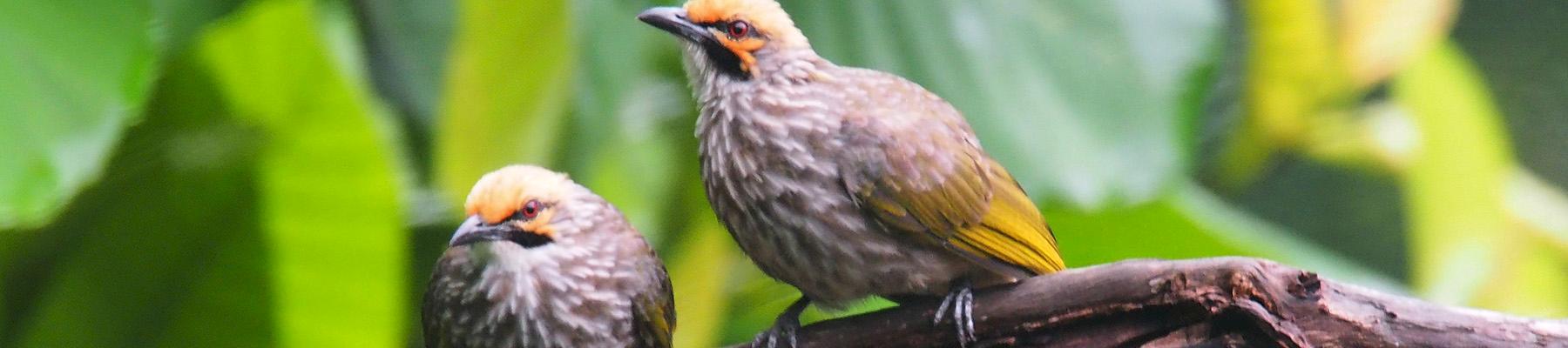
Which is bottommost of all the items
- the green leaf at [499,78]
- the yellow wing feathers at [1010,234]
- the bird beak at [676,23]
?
the yellow wing feathers at [1010,234]

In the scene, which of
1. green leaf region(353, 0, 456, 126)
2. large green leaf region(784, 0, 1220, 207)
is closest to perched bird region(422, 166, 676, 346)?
large green leaf region(784, 0, 1220, 207)

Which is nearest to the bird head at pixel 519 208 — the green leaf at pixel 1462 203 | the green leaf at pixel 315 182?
the green leaf at pixel 315 182

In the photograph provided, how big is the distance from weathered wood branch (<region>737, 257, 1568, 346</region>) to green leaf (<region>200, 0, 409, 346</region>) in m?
0.79

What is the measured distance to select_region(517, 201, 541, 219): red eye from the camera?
1.16 m

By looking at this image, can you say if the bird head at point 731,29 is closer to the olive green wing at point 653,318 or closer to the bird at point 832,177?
the bird at point 832,177

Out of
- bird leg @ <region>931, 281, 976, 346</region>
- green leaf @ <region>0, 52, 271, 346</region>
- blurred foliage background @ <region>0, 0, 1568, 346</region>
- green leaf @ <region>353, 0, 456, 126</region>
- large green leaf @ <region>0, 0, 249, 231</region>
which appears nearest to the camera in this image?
bird leg @ <region>931, 281, 976, 346</region>

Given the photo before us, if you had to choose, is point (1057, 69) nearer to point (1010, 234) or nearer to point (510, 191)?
point (1010, 234)

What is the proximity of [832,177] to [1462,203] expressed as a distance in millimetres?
1754

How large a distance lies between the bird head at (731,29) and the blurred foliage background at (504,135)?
41 cm

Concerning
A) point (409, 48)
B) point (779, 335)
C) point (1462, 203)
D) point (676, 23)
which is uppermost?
point (409, 48)

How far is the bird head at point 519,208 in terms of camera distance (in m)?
1.12

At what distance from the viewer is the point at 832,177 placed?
1154mm

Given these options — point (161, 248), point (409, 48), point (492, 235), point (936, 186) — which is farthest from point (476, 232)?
point (409, 48)

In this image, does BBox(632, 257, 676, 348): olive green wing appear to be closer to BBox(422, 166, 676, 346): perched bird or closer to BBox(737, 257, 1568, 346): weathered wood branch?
BBox(422, 166, 676, 346): perched bird
